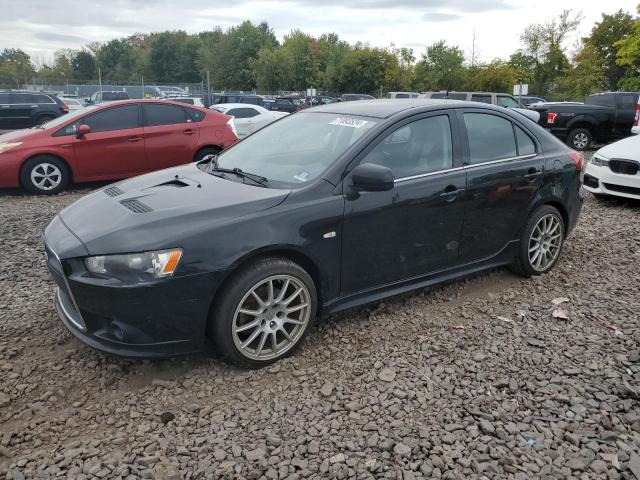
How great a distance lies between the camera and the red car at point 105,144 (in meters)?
8.03

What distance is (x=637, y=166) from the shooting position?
7.49m

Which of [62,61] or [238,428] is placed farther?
[62,61]

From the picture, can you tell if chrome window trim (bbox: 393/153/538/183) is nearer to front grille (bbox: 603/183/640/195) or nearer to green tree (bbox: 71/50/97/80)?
front grille (bbox: 603/183/640/195)

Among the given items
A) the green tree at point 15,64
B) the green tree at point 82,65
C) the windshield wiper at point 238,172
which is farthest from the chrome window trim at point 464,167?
the green tree at point 82,65

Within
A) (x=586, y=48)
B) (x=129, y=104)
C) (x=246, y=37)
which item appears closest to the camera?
(x=129, y=104)

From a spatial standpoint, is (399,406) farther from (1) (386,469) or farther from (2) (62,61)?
(2) (62,61)

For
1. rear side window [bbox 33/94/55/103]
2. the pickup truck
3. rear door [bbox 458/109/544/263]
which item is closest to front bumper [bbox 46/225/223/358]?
rear door [bbox 458/109/544/263]

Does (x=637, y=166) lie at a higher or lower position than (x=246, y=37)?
lower

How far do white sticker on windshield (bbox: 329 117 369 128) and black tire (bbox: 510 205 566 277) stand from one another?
1.82 metres

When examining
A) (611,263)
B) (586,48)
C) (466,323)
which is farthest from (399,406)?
(586,48)

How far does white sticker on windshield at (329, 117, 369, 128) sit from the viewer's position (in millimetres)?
3861

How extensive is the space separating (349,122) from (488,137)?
1221mm

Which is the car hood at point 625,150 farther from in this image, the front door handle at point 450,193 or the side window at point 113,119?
the side window at point 113,119

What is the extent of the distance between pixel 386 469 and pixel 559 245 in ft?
10.8
